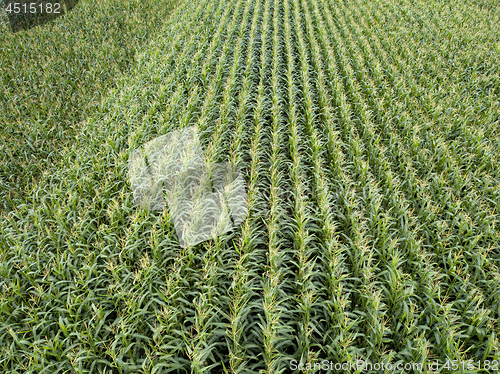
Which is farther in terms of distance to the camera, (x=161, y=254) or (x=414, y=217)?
(x=414, y=217)

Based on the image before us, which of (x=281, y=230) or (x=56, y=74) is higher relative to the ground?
(x=56, y=74)

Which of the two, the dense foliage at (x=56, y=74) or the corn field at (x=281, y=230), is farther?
the dense foliage at (x=56, y=74)

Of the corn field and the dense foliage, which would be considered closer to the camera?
the corn field

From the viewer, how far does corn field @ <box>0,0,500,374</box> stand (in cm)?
250

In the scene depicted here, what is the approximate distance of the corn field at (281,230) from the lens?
2.50 meters

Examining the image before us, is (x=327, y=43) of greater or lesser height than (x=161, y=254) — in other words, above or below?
above

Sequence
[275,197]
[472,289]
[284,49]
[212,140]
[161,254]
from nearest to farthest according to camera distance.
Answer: [472,289], [161,254], [275,197], [212,140], [284,49]

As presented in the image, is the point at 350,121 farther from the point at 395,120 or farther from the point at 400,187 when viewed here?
the point at 400,187

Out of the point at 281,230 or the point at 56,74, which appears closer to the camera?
the point at 281,230

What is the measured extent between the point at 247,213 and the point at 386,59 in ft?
20.7

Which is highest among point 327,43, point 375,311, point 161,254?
point 327,43

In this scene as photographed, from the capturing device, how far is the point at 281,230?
3.72 metres

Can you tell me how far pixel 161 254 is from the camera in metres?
3.23

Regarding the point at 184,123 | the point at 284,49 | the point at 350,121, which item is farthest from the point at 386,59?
the point at 184,123
